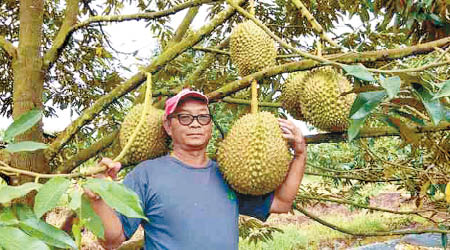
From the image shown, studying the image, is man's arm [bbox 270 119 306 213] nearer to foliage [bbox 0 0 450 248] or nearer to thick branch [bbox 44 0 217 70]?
foliage [bbox 0 0 450 248]

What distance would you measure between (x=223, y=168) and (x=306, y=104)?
0.90ft

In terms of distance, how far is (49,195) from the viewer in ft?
2.10

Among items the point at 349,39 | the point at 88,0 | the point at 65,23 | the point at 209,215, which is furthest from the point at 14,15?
the point at 209,215

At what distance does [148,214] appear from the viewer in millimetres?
1335

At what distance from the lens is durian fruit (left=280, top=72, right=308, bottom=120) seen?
4.33ft

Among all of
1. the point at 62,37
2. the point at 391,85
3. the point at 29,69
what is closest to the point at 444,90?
the point at 391,85

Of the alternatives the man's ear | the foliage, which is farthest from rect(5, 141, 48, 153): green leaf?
the man's ear

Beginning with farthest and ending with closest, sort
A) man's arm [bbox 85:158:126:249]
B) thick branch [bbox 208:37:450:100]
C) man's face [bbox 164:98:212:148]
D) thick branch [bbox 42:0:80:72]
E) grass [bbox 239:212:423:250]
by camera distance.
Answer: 1. grass [bbox 239:212:423:250]
2. thick branch [bbox 42:0:80:72]
3. man's face [bbox 164:98:212:148]
4. man's arm [bbox 85:158:126:249]
5. thick branch [bbox 208:37:450:100]

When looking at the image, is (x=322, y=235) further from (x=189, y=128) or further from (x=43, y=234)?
(x=43, y=234)

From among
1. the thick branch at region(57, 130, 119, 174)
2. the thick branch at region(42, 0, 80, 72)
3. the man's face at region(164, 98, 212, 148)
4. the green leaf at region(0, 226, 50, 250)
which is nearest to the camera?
the green leaf at region(0, 226, 50, 250)

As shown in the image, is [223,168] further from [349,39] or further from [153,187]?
[349,39]

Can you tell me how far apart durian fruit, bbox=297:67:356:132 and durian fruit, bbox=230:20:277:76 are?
15 cm

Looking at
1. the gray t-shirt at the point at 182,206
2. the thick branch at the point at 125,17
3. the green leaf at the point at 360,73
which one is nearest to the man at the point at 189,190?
the gray t-shirt at the point at 182,206

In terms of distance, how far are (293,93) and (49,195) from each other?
32.9 inches
